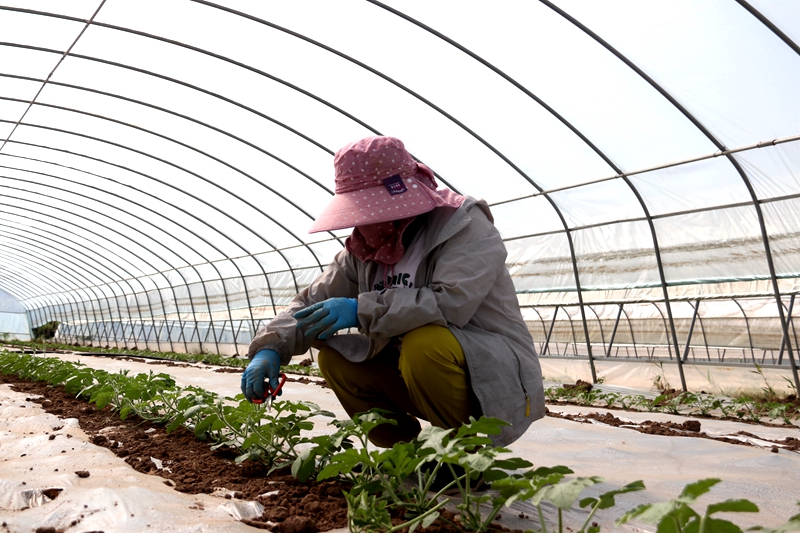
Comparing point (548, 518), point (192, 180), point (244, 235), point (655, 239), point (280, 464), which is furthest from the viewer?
point (244, 235)

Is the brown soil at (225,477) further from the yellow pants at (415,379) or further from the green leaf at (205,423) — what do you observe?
the yellow pants at (415,379)

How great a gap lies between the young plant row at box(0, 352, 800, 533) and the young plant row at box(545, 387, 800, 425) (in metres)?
3.78

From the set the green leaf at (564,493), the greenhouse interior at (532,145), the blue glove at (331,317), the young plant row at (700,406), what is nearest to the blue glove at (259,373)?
the blue glove at (331,317)

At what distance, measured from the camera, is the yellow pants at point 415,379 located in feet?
7.82

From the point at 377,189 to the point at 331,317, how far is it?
55 cm

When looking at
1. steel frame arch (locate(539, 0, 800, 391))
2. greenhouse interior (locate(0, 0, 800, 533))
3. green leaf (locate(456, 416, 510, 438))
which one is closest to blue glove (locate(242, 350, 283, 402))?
greenhouse interior (locate(0, 0, 800, 533))

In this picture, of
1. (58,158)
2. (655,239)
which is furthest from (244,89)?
(58,158)

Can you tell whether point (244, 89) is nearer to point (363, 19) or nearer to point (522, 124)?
point (363, 19)

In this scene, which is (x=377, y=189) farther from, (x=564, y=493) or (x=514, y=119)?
(x=514, y=119)

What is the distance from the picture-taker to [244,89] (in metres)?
8.84

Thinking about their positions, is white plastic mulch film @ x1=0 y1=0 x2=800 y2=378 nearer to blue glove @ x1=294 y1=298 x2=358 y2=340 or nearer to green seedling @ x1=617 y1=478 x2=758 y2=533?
blue glove @ x1=294 y1=298 x2=358 y2=340

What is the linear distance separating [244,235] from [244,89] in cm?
616

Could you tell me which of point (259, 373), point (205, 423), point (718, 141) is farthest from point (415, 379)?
point (718, 141)

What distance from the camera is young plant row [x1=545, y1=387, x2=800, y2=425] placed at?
18.0 ft
